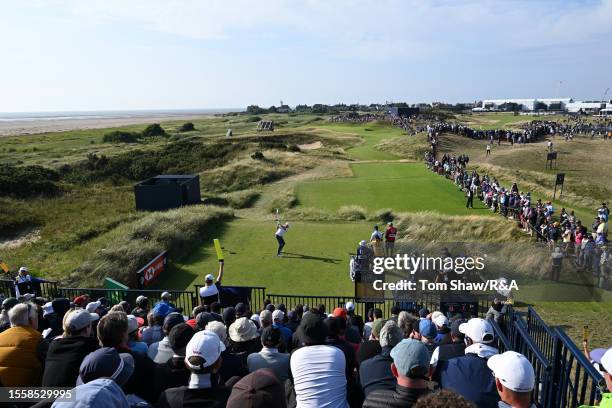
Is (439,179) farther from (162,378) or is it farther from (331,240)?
(162,378)

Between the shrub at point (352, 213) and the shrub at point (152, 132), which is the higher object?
the shrub at point (152, 132)

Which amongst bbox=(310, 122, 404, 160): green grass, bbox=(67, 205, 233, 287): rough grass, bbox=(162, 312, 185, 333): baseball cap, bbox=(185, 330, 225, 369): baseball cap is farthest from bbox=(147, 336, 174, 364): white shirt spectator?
bbox=(310, 122, 404, 160): green grass

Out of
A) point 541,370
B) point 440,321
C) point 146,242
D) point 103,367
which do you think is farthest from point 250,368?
point 146,242

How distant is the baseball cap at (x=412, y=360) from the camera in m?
3.70

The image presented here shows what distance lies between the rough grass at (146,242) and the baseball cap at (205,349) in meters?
12.6

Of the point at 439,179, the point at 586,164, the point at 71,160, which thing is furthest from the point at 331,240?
the point at 71,160

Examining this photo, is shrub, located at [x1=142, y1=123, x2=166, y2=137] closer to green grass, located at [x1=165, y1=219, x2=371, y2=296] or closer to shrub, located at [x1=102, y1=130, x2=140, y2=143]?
shrub, located at [x1=102, y1=130, x2=140, y2=143]

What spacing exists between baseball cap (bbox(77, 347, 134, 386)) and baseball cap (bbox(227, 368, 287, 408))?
3.14 ft

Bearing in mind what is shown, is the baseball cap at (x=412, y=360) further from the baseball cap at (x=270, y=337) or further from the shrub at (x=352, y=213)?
the shrub at (x=352, y=213)

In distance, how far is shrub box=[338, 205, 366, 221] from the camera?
934 inches

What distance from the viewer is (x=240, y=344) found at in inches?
221

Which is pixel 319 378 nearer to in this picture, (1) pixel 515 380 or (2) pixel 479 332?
(1) pixel 515 380

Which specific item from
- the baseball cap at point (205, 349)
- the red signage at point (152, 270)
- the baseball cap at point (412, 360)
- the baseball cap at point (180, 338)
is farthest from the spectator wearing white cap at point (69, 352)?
the red signage at point (152, 270)

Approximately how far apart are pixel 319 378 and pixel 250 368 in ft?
3.80
